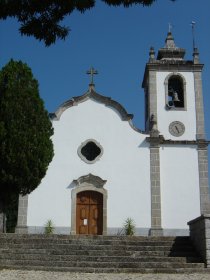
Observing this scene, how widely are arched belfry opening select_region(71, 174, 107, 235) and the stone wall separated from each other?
21.2 feet

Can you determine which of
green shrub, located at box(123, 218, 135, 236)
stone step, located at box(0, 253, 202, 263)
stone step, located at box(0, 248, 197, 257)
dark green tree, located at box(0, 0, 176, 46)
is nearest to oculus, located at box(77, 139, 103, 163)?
green shrub, located at box(123, 218, 135, 236)

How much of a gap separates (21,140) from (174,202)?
6.63 metres

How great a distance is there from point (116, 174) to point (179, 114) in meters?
4.11

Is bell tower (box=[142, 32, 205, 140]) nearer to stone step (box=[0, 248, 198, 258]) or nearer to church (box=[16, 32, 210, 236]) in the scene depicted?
church (box=[16, 32, 210, 236])

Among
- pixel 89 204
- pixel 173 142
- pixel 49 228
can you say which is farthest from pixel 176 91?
pixel 49 228

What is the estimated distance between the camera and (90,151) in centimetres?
1902

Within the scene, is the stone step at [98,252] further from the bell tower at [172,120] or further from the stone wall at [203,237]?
the bell tower at [172,120]

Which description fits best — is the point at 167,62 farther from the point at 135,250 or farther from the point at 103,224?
the point at 135,250

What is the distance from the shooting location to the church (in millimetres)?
18016

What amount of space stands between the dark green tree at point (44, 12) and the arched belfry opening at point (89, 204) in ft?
43.9

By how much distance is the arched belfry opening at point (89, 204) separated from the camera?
1825 centimetres

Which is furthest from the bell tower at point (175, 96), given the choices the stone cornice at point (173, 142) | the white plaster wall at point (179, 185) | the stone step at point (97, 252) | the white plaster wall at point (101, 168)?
the stone step at point (97, 252)

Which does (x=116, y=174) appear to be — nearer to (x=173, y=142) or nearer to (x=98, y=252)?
(x=173, y=142)

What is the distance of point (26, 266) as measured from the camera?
10781 mm
